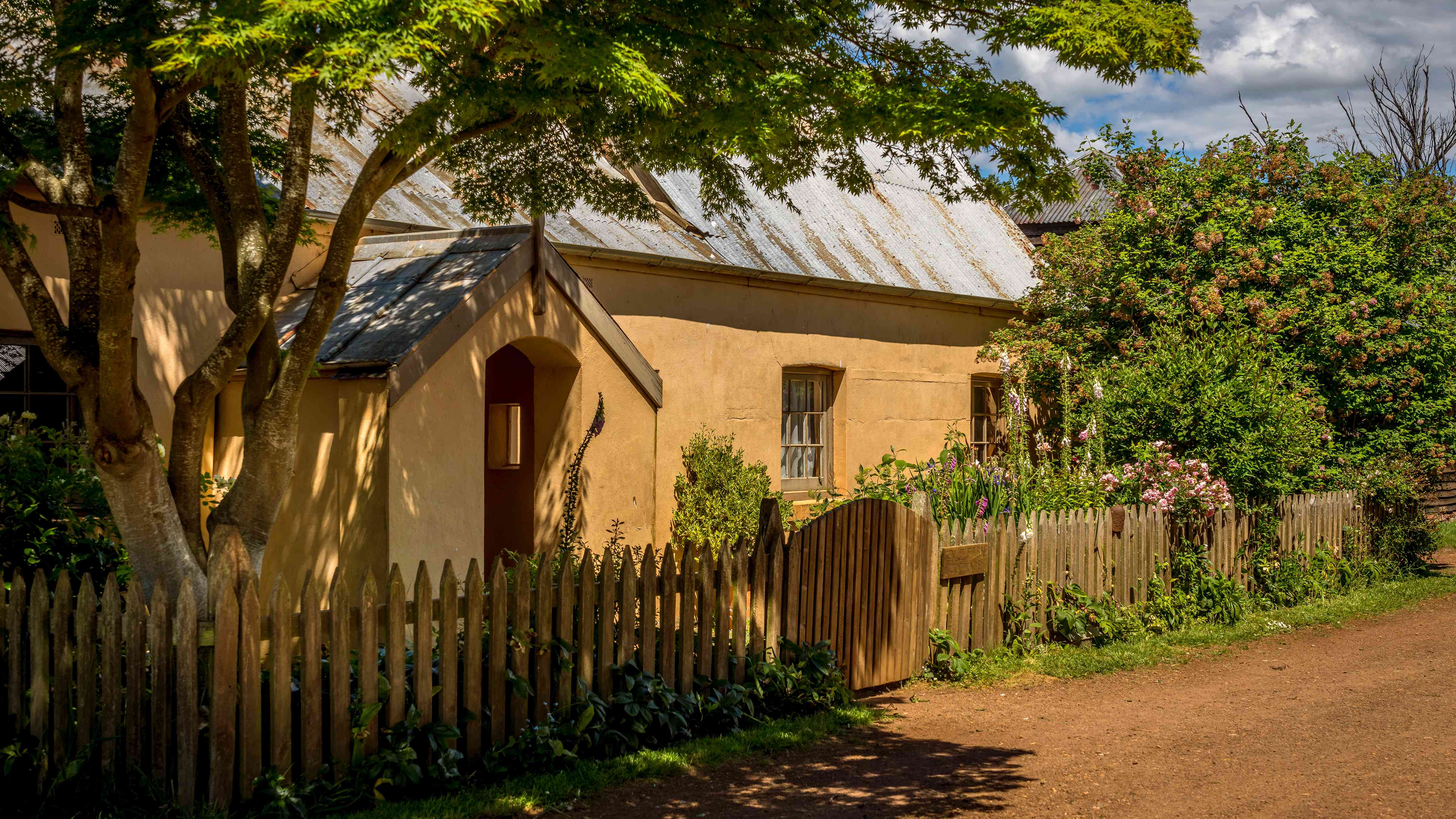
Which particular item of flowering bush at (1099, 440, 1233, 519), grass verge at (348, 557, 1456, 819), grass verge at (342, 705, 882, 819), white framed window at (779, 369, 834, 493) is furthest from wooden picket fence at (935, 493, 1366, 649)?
white framed window at (779, 369, 834, 493)

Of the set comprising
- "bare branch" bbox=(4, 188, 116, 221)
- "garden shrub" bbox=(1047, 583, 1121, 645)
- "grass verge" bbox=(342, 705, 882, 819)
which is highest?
"bare branch" bbox=(4, 188, 116, 221)

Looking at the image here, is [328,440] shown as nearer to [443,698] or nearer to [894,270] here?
[443,698]

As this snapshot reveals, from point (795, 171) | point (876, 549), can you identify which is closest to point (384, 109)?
point (795, 171)

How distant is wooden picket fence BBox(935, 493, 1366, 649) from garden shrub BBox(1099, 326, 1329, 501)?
463 mm

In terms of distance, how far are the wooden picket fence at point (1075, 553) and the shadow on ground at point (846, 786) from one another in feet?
6.48

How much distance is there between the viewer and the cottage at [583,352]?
783 cm

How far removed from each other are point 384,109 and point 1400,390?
1144cm

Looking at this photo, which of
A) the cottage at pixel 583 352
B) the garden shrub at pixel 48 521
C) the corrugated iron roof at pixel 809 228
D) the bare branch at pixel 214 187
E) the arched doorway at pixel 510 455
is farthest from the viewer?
the arched doorway at pixel 510 455

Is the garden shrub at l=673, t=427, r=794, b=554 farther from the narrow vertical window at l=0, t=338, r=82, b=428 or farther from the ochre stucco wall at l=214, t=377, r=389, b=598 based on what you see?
the narrow vertical window at l=0, t=338, r=82, b=428

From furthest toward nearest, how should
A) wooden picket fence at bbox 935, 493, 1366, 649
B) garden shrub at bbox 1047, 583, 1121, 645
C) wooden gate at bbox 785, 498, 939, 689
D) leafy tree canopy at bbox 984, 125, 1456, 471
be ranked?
1. leafy tree canopy at bbox 984, 125, 1456, 471
2. garden shrub at bbox 1047, 583, 1121, 645
3. wooden picket fence at bbox 935, 493, 1366, 649
4. wooden gate at bbox 785, 498, 939, 689

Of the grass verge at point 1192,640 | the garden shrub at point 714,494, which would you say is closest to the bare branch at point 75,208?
the grass verge at point 1192,640

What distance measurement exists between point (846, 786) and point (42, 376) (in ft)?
20.8

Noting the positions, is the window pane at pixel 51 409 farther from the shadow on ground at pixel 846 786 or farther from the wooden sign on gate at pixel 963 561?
the wooden sign on gate at pixel 963 561

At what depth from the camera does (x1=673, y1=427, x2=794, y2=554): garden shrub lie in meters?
11.5
